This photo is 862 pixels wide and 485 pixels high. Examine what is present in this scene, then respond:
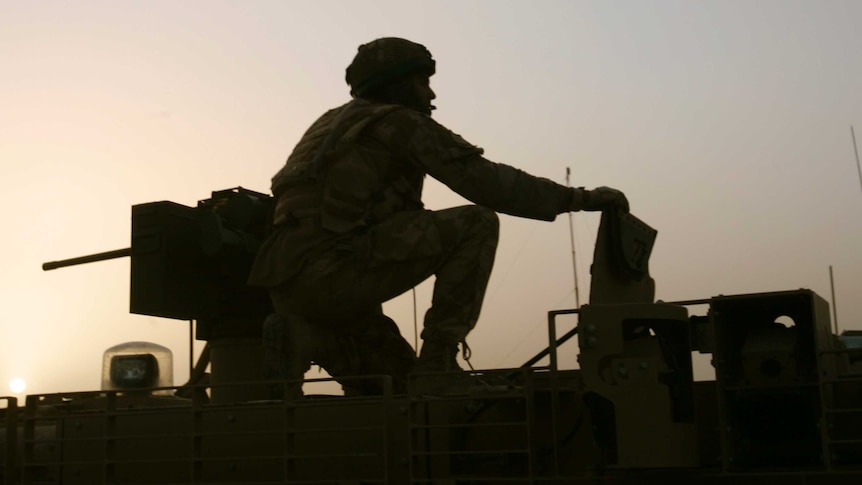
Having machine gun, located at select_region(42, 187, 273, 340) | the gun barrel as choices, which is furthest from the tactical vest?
the gun barrel

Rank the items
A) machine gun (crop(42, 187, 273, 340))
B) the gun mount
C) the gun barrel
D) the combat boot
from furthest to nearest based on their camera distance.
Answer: the gun barrel
machine gun (crop(42, 187, 273, 340))
the combat boot
the gun mount

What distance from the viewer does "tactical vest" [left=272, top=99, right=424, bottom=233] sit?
7.76 m

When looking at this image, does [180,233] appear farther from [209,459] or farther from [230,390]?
[209,459]

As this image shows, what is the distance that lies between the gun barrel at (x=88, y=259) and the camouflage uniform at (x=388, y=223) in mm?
2842

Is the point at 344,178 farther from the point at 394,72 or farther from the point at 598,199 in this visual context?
the point at 598,199

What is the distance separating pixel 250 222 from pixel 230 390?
1.09 m

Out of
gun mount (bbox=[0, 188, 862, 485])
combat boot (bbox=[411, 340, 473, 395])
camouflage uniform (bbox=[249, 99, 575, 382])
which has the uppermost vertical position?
camouflage uniform (bbox=[249, 99, 575, 382])

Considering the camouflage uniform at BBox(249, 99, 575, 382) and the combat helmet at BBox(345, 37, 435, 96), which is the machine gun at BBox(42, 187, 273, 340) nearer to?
the camouflage uniform at BBox(249, 99, 575, 382)

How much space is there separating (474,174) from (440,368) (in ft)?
3.56

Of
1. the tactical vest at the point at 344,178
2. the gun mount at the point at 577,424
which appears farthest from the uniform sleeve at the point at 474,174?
the gun mount at the point at 577,424

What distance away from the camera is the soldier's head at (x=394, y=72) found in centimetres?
814

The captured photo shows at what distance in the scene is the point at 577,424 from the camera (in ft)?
22.1

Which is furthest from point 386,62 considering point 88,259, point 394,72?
point 88,259

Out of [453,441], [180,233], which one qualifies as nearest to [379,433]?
[453,441]
